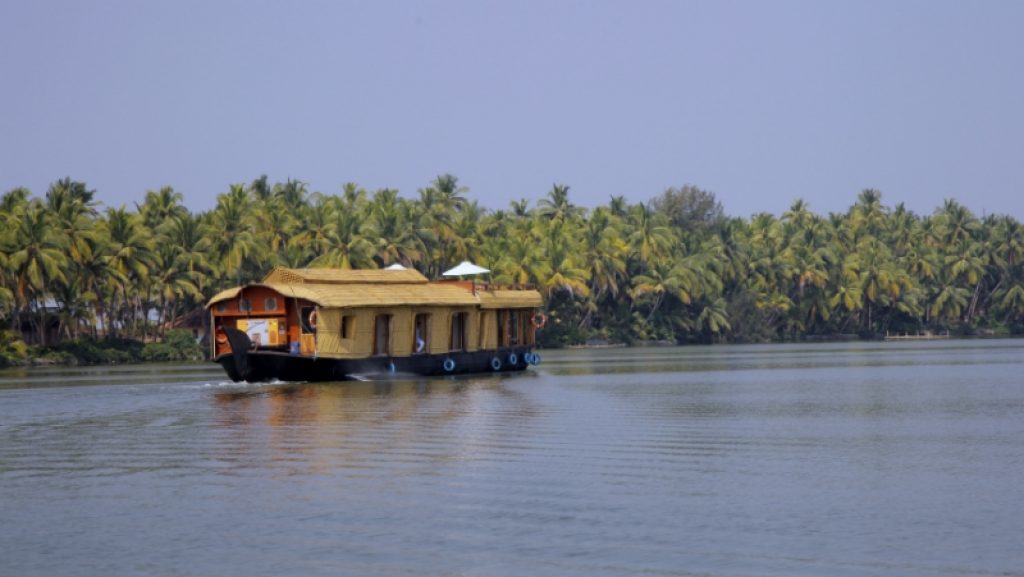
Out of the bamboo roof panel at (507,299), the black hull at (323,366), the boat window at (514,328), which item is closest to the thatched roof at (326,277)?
the black hull at (323,366)

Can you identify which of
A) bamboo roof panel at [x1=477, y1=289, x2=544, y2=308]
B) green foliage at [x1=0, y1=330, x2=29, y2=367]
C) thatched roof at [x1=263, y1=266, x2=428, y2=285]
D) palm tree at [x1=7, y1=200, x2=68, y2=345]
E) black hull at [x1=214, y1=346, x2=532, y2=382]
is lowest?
black hull at [x1=214, y1=346, x2=532, y2=382]

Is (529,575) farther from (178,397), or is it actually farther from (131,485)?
(178,397)

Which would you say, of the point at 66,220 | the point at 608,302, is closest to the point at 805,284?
the point at 608,302

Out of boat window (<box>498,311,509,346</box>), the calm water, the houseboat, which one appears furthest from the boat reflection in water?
boat window (<box>498,311,509,346</box>)

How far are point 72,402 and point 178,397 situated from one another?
92.5 inches

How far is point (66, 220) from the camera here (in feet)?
191

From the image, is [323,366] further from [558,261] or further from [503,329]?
[558,261]

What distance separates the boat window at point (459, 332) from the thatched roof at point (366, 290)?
686 millimetres

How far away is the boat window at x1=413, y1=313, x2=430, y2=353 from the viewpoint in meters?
39.4

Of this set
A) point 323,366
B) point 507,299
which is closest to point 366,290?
point 323,366

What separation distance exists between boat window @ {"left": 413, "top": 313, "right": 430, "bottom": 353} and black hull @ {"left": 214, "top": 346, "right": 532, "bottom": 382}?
284mm

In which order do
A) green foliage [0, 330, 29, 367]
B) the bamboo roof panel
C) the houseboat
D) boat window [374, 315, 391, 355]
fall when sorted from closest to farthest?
the houseboat < boat window [374, 315, 391, 355] < the bamboo roof panel < green foliage [0, 330, 29, 367]

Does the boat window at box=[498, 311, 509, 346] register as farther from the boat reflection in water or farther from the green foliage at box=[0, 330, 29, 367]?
the green foliage at box=[0, 330, 29, 367]

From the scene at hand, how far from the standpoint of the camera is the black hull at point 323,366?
35.4m
